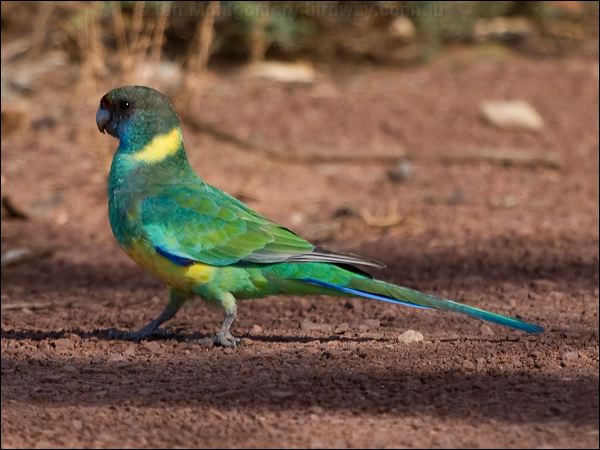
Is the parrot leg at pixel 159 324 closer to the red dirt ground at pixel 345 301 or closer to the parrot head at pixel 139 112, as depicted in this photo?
the red dirt ground at pixel 345 301

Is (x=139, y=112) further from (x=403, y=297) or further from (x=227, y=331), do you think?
(x=403, y=297)

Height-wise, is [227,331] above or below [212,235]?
below

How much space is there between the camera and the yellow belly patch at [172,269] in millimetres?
5348

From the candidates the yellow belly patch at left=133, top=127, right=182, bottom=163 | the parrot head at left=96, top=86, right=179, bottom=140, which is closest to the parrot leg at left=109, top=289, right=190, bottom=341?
the yellow belly patch at left=133, top=127, right=182, bottom=163

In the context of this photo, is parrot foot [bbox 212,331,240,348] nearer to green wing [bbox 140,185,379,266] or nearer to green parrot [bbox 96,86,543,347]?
green parrot [bbox 96,86,543,347]

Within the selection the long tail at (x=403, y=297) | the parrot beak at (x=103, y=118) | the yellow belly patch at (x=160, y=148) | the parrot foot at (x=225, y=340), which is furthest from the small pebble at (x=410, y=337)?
the parrot beak at (x=103, y=118)

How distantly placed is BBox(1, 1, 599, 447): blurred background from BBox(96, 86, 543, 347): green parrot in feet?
0.90

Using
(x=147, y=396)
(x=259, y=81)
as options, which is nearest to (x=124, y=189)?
(x=147, y=396)

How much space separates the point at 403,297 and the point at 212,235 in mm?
950

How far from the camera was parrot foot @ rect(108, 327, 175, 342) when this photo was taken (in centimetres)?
561

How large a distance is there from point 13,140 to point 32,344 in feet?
17.3

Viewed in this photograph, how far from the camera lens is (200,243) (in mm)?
5402

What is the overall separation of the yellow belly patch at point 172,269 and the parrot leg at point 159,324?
155mm

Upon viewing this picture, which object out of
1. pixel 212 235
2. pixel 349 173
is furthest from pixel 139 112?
pixel 349 173
